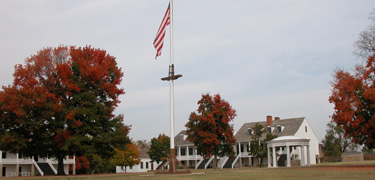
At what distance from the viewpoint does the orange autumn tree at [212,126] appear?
47.0 metres

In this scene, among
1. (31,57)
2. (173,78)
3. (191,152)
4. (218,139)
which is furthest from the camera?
(191,152)

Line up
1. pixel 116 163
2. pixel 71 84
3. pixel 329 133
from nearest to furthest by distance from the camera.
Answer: pixel 71 84, pixel 116 163, pixel 329 133

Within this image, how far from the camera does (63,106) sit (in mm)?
32500

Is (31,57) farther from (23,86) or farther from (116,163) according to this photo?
(116,163)

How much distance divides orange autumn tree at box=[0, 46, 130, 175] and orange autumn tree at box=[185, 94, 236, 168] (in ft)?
42.7

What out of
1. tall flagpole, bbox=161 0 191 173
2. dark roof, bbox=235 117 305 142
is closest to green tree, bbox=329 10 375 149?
tall flagpole, bbox=161 0 191 173

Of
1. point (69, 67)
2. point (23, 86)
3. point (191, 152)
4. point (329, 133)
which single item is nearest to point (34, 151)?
point (23, 86)

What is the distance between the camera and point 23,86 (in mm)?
32312

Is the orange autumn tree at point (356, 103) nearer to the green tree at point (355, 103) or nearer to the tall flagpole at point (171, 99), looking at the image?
the green tree at point (355, 103)

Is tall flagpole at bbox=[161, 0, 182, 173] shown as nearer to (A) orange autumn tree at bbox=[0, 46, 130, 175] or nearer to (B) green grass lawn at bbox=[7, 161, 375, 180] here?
(B) green grass lawn at bbox=[7, 161, 375, 180]

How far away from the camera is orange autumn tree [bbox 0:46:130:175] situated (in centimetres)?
3016

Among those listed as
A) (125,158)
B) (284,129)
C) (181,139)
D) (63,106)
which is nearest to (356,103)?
(63,106)

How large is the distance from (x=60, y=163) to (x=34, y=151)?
98.9 inches

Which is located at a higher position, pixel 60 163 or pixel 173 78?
pixel 173 78
